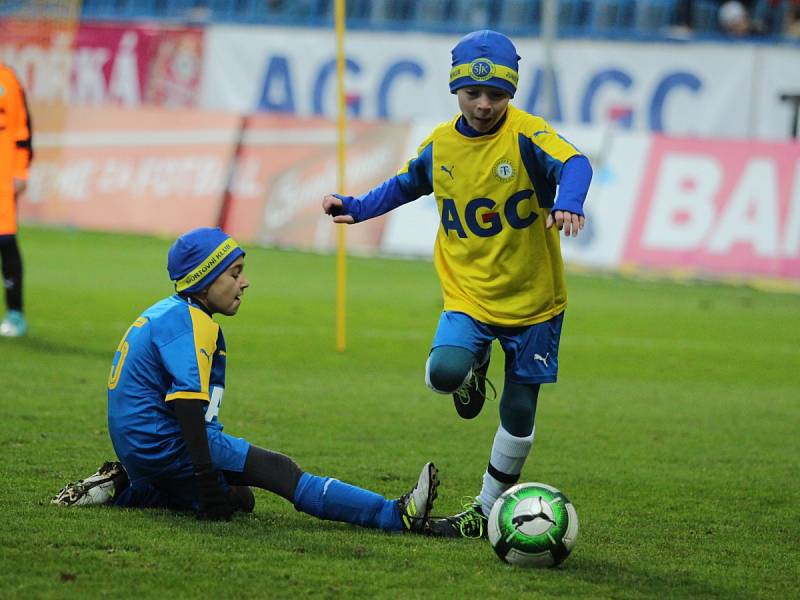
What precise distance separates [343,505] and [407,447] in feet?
6.71

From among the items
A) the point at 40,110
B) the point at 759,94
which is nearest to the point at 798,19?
the point at 759,94

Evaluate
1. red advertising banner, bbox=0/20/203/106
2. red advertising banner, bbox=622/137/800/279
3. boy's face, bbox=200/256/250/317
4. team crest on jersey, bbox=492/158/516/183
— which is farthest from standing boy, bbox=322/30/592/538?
red advertising banner, bbox=0/20/203/106

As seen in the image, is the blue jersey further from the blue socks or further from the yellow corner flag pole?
the yellow corner flag pole

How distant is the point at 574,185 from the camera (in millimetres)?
5566

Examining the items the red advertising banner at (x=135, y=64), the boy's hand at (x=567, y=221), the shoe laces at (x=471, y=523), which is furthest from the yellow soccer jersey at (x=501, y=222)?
the red advertising banner at (x=135, y=64)

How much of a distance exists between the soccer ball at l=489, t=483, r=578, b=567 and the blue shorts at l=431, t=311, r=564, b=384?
2.62ft

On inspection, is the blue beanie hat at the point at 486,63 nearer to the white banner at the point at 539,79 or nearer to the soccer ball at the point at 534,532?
the soccer ball at the point at 534,532

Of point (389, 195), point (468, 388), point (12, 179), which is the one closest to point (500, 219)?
point (389, 195)

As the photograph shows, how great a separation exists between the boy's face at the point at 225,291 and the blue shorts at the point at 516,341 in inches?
33.0

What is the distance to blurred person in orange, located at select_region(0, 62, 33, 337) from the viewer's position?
11.1m

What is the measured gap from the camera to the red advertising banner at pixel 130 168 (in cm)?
2217

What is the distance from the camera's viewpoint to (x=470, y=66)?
5.74 meters

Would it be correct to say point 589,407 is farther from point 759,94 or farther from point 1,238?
point 759,94

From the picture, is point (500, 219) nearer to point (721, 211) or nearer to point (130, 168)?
point (721, 211)
